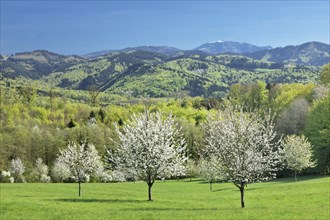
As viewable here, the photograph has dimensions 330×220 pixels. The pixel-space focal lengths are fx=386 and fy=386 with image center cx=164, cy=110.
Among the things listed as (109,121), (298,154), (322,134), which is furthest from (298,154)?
(109,121)

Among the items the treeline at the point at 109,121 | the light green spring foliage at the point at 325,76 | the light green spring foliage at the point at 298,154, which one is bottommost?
the light green spring foliage at the point at 298,154

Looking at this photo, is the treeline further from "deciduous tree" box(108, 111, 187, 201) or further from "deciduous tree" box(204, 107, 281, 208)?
"deciduous tree" box(204, 107, 281, 208)

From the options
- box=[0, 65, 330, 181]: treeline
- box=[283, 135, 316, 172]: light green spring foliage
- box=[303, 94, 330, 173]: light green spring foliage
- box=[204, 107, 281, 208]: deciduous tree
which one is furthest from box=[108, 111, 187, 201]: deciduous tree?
box=[303, 94, 330, 173]: light green spring foliage

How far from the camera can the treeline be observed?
8675cm

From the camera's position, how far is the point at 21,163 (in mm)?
117750

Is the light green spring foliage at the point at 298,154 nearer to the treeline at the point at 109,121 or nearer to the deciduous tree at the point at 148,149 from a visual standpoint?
the treeline at the point at 109,121

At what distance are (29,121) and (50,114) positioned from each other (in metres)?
21.9

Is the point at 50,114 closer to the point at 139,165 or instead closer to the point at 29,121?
the point at 29,121

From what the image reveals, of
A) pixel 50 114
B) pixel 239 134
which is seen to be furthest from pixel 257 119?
pixel 50 114

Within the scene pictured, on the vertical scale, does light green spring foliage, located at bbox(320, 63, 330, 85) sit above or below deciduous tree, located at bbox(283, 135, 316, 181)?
above

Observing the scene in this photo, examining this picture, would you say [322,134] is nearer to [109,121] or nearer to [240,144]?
[240,144]

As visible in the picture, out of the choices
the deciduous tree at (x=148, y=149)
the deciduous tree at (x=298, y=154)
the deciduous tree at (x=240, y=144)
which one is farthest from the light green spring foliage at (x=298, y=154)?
the deciduous tree at (x=240, y=144)

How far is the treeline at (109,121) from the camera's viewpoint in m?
86.8

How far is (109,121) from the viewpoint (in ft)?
579
